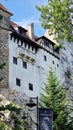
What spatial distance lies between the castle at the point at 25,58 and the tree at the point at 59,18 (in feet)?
24.5

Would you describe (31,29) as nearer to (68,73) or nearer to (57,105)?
(68,73)

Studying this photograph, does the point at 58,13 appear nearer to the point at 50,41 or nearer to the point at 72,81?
the point at 50,41

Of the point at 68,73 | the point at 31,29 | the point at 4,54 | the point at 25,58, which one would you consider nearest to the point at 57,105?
the point at 4,54

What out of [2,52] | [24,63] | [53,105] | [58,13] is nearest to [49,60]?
[24,63]

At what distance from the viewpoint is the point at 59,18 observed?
28219 millimetres

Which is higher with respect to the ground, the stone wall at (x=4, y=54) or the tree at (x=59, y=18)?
the tree at (x=59, y=18)

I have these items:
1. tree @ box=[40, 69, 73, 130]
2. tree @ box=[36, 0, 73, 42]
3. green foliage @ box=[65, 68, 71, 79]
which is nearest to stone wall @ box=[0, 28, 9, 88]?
tree @ box=[40, 69, 73, 130]

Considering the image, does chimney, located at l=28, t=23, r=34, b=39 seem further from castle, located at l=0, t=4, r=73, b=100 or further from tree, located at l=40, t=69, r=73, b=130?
tree, located at l=40, t=69, r=73, b=130

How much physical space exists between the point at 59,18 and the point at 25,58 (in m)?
13.2

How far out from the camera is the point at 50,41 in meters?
47.7

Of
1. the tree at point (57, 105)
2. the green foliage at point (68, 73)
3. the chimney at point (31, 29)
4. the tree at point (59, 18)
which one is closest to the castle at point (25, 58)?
the chimney at point (31, 29)

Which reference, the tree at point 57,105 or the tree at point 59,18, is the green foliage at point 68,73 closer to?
the tree at point 57,105

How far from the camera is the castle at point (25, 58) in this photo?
3822 centimetres

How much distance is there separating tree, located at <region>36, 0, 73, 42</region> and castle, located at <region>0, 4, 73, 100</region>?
7.46 meters
